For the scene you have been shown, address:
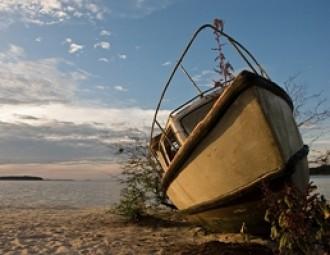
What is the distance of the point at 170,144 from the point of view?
869 cm

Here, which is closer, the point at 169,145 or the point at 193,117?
the point at 193,117

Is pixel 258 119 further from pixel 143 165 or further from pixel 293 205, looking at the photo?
pixel 143 165

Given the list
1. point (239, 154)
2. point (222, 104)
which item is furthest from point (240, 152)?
point (222, 104)

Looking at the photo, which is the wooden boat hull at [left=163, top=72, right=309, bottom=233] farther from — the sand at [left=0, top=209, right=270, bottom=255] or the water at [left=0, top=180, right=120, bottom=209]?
the water at [left=0, top=180, right=120, bottom=209]

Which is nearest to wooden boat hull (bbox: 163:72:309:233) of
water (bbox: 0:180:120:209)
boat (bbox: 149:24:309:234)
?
boat (bbox: 149:24:309:234)

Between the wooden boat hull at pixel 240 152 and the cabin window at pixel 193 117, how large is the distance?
2.57 ft

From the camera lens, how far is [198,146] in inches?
286

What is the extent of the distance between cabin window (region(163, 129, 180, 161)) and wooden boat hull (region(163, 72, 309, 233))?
0.88 metres

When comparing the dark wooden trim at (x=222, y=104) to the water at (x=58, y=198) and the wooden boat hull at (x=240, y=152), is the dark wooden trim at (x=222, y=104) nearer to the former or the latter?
the wooden boat hull at (x=240, y=152)

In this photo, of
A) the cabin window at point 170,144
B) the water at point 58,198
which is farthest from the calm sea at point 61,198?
the cabin window at point 170,144

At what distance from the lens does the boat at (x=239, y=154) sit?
22.1 feet

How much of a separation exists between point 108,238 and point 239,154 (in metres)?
3.90

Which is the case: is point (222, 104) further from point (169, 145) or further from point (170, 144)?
point (169, 145)

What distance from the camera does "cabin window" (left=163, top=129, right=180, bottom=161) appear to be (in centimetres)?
869
